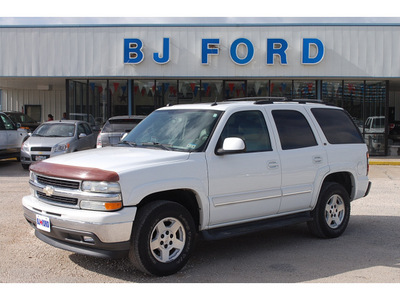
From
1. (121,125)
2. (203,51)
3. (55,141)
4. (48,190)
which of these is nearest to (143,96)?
(203,51)

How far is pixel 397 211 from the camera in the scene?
8.78 metres

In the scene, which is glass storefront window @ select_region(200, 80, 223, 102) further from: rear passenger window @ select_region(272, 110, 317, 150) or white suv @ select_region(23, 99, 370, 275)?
rear passenger window @ select_region(272, 110, 317, 150)

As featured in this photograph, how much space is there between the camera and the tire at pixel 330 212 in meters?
6.62

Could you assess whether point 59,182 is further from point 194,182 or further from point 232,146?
point 232,146

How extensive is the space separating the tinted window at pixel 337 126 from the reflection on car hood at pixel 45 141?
9460 millimetres

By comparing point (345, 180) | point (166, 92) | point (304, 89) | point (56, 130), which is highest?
point (304, 89)

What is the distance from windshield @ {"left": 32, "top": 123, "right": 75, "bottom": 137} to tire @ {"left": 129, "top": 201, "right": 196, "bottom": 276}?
10701 millimetres

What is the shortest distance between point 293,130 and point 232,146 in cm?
142

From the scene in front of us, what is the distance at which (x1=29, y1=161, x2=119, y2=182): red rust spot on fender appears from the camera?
4648 mm

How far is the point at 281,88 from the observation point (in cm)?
1995

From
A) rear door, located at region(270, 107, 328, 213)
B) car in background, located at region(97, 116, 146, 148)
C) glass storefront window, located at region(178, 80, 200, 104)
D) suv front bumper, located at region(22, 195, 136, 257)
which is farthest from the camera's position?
glass storefront window, located at region(178, 80, 200, 104)

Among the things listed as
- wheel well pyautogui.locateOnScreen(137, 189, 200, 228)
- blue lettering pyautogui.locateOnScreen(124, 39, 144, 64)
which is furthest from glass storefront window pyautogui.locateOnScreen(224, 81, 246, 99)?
wheel well pyautogui.locateOnScreen(137, 189, 200, 228)

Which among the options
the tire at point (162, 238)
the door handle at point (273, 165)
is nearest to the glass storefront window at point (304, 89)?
the door handle at point (273, 165)

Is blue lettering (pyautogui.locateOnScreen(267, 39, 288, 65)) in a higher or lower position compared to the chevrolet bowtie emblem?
higher
